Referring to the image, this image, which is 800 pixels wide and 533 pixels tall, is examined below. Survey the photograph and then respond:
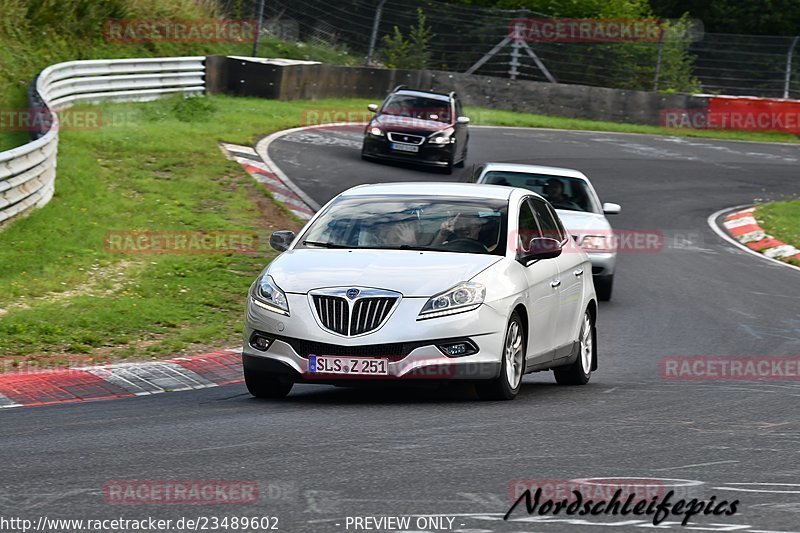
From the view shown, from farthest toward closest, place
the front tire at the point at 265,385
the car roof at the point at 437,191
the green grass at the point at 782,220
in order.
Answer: the green grass at the point at 782,220, the car roof at the point at 437,191, the front tire at the point at 265,385

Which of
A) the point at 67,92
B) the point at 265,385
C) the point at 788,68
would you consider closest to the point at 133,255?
the point at 265,385

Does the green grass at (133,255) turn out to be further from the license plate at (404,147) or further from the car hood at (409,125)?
the license plate at (404,147)

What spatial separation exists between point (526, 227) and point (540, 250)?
549 millimetres

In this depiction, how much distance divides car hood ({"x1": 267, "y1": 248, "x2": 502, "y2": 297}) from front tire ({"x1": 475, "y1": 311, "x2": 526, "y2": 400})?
478 millimetres

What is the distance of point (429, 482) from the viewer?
637 cm

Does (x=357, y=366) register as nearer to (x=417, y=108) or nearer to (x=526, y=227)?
(x=526, y=227)

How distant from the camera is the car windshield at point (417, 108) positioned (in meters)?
28.5

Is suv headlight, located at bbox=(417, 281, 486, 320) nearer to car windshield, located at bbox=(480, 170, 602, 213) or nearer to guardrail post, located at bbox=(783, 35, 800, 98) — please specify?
car windshield, located at bbox=(480, 170, 602, 213)

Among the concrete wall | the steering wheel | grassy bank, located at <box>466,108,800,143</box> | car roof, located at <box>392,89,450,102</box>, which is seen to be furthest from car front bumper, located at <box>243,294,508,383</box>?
grassy bank, located at <box>466,108,800,143</box>

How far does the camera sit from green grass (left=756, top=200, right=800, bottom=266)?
76.4 feet

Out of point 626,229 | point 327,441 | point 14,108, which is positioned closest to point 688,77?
point 626,229

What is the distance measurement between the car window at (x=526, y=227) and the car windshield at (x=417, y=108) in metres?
17.8

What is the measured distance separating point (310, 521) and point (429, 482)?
92 centimetres

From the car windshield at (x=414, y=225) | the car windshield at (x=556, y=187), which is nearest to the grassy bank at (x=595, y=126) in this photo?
the car windshield at (x=556, y=187)
